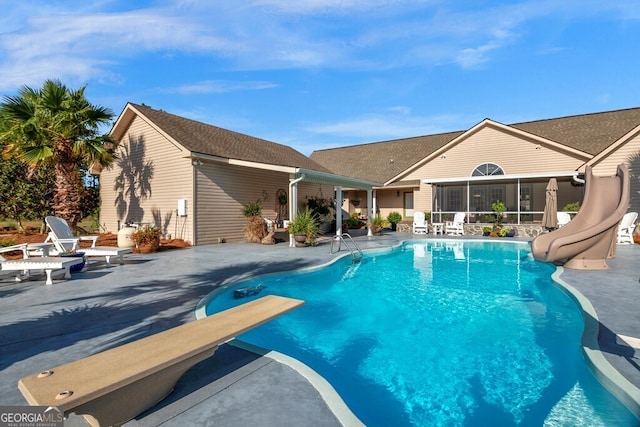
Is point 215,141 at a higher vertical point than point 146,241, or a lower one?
higher

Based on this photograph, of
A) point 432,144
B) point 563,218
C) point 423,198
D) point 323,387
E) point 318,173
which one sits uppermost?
point 432,144

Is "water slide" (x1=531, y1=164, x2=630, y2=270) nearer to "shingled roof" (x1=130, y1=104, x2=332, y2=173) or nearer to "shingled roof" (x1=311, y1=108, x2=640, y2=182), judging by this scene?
"shingled roof" (x1=311, y1=108, x2=640, y2=182)

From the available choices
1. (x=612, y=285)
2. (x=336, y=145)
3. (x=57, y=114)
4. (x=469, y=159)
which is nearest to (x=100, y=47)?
(x=57, y=114)

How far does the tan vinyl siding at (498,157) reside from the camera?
19172 mm

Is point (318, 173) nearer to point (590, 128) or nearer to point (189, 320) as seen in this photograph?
→ point (189, 320)

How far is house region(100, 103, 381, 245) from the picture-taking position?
14.1 meters

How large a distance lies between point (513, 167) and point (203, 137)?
17.6m

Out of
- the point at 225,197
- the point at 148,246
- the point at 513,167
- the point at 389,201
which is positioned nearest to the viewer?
the point at 148,246

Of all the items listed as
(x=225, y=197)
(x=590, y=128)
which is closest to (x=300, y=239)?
(x=225, y=197)

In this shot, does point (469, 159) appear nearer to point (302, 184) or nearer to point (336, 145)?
point (302, 184)

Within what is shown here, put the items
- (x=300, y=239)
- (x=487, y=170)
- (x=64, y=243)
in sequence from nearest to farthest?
(x=64, y=243)
(x=300, y=239)
(x=487, y=170)

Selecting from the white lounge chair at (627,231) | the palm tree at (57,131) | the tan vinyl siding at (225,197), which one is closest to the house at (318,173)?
the tan vinyl siding at (225,197)

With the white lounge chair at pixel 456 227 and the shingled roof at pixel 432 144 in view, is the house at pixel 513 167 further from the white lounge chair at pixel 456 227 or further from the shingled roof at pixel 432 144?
the white lounge chair at pixel 456 227

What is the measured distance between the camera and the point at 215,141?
16.5 meters
